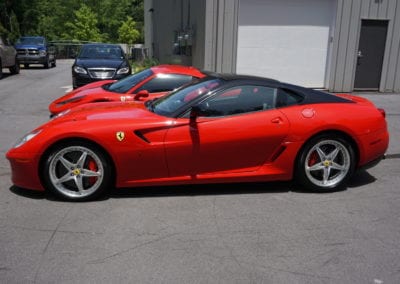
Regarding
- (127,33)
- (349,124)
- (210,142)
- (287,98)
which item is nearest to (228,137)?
(210,142)

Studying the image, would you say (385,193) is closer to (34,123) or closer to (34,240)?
(34,240)

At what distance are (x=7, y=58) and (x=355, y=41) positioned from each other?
542 inches

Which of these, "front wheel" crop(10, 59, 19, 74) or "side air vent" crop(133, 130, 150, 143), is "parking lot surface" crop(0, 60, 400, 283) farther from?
"front wheel" crop(10, 59, 19, 74)

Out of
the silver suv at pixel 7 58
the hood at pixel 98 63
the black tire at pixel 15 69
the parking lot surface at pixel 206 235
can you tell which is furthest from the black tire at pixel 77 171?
the black tire at pixel 15 69

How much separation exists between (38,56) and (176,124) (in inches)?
860

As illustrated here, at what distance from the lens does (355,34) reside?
1391cm

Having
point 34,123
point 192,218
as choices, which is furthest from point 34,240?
point 34,123

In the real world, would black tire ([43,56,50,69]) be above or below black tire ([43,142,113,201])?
below

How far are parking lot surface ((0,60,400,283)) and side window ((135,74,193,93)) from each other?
111 inches

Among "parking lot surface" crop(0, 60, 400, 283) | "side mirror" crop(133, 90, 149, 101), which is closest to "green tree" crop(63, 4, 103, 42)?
"side mirror" crop(133, 90, 149, 101)

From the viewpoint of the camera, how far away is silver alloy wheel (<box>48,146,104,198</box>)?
4629 millimetres

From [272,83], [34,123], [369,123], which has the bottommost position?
[34,123]

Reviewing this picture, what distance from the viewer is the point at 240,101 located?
16.4 ft

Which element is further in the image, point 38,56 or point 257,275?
point 38,56
